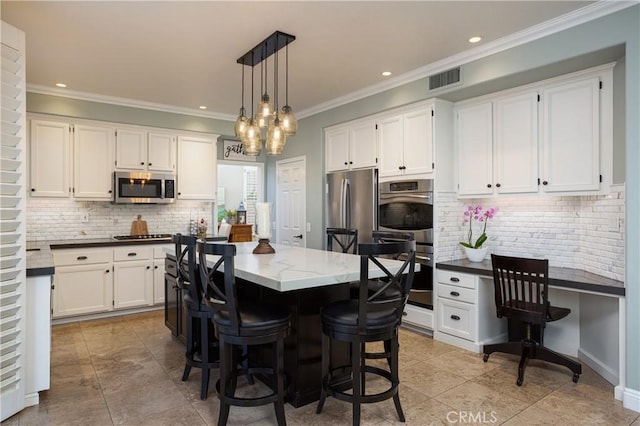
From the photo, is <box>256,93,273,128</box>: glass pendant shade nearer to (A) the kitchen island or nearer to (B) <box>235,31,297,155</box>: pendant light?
(B) <box>235,31,297,155</box>: pendant light

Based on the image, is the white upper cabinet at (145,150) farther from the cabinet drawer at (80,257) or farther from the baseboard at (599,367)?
the baseboard at (599,367)

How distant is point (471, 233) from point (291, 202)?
111 inches

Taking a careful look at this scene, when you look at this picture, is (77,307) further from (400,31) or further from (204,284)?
→ (400,31)

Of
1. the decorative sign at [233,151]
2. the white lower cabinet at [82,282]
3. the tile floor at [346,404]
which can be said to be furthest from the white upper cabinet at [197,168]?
the tile floor at [346,404]

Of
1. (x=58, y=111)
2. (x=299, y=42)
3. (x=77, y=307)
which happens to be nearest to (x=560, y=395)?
(x=299, y=42)

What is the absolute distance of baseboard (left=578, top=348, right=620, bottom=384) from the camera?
112 inches

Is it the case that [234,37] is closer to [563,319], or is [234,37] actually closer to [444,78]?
[444,78]

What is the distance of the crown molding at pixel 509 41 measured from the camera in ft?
8.79

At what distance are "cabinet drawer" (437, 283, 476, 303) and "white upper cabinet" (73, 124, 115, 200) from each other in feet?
13.7

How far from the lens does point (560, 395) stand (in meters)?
2.71

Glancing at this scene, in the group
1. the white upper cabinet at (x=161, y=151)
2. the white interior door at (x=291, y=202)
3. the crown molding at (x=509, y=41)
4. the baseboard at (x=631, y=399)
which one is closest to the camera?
the baseboard at (x=631, y=399)

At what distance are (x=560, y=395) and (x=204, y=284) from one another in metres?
2.56

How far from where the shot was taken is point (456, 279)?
12.1ft

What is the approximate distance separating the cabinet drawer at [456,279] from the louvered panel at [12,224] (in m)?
3.39
